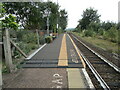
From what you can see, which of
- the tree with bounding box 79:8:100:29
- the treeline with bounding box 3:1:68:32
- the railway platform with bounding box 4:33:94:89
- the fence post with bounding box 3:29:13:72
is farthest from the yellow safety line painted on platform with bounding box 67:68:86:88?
the tree with bounding box 79:8:100:29

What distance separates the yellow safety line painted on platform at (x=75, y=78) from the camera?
10.6ft

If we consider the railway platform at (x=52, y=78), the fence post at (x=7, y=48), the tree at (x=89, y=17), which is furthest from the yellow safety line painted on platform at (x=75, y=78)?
the tree at (x=89, y=17)

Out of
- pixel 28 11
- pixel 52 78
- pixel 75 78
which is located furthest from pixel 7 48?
pixel 28 11

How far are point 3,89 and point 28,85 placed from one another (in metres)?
0.68

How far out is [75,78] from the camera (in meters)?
3.70

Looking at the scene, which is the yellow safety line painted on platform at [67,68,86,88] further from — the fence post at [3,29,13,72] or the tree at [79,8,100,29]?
the tree at [79,8,100,29]

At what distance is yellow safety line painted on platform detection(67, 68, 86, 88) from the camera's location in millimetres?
3242

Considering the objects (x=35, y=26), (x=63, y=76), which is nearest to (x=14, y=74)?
(x=63, y=76)

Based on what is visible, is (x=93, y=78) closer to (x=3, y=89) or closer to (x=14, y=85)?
(x=14, y=85)

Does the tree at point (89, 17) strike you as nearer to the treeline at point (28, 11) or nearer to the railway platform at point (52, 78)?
the treeline at point (28, 11)

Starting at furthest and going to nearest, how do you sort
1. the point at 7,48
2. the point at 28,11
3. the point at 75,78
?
the point at 28,11
the point at 7,48
the point at 75,78

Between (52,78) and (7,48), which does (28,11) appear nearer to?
(7,48)

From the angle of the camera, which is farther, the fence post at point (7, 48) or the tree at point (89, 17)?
the tree at point (89, 17)

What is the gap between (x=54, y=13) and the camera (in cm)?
2622
